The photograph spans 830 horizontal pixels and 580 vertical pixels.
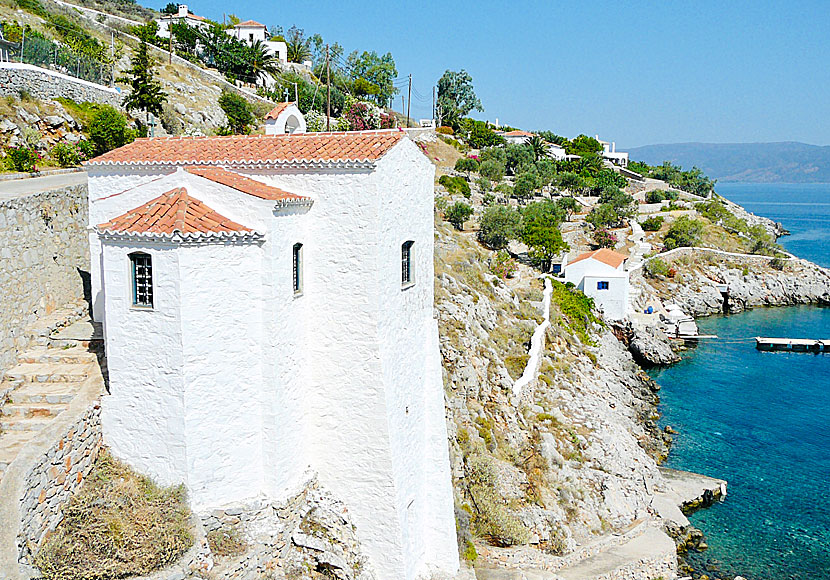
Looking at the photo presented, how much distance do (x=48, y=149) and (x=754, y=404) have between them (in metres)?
42.6

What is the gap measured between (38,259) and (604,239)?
6130 cm

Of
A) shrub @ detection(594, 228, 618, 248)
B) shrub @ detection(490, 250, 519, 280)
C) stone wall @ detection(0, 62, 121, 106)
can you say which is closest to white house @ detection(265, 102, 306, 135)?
stone wall @ detection(0, 62, 121, 106)

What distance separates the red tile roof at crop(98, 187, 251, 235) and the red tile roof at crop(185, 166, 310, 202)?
69 cm

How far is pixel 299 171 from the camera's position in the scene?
49.8 feet

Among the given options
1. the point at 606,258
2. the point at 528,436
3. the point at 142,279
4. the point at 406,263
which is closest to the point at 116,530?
the point at 142,279

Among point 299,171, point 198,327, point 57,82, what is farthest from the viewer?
point 57,82

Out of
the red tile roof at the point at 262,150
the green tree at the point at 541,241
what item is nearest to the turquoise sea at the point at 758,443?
the green tree at the point at 541,241

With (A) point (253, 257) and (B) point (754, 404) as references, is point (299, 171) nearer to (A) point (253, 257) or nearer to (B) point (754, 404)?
(A) point (253, 257)

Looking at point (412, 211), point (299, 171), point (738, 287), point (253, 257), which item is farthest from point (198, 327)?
point (738, 287)

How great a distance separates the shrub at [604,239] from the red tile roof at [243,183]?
59.9 m

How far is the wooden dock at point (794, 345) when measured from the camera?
53406 millimetres

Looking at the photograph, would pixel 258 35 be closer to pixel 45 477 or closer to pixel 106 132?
pixel 106 132

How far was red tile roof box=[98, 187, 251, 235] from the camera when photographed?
1321 cm

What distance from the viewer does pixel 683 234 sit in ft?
243
